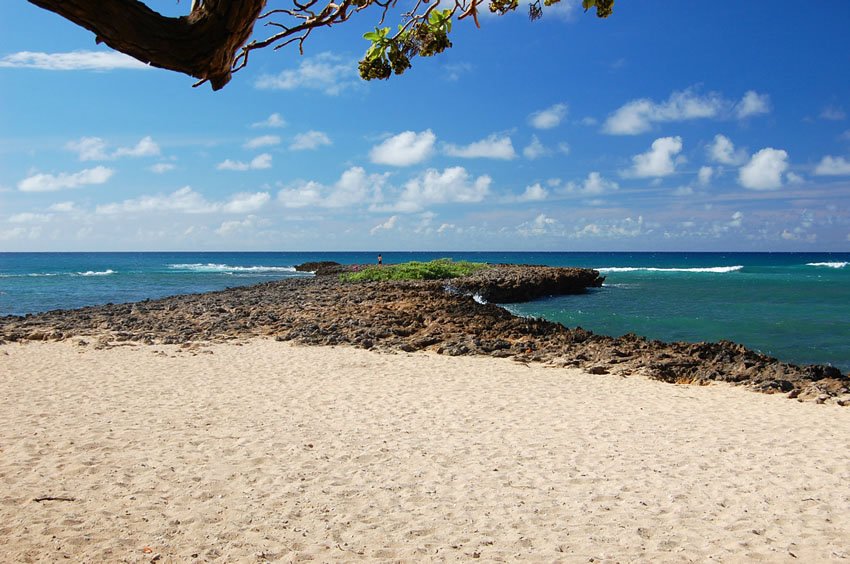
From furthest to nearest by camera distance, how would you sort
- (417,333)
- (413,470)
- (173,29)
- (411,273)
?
1. (411,273)
2. (417,333)
3. (413,470)
4. (173,29)

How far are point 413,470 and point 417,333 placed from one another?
9280 mm

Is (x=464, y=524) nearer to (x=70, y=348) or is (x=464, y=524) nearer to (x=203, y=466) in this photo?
(x=203, y=466)

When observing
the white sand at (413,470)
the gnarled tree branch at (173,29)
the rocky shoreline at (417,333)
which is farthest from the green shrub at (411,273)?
the gnarled tree branch at (173,29)

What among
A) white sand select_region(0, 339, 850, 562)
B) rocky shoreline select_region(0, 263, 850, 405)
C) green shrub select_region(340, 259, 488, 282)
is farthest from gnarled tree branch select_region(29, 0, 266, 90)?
green shrub select_region(340, 259, 488, 282)

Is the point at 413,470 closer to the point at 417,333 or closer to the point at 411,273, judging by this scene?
the point at 417,333

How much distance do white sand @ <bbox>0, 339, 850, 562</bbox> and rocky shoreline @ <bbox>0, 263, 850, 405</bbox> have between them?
1377 mm

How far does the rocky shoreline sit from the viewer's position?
12305 millimetres

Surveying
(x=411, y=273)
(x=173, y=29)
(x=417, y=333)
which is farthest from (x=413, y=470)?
(x=411, y=273)

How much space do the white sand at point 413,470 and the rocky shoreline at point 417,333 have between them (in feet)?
4.52

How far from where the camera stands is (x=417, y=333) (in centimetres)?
1612

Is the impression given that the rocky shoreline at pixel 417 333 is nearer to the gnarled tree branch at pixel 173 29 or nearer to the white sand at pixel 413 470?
the white sand at pixel 413 470

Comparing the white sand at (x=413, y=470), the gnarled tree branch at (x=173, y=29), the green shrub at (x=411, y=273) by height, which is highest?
the gnarled tree branch at (x=173, y=29)

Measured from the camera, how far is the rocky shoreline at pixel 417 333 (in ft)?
40.4

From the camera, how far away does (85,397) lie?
10.0m
